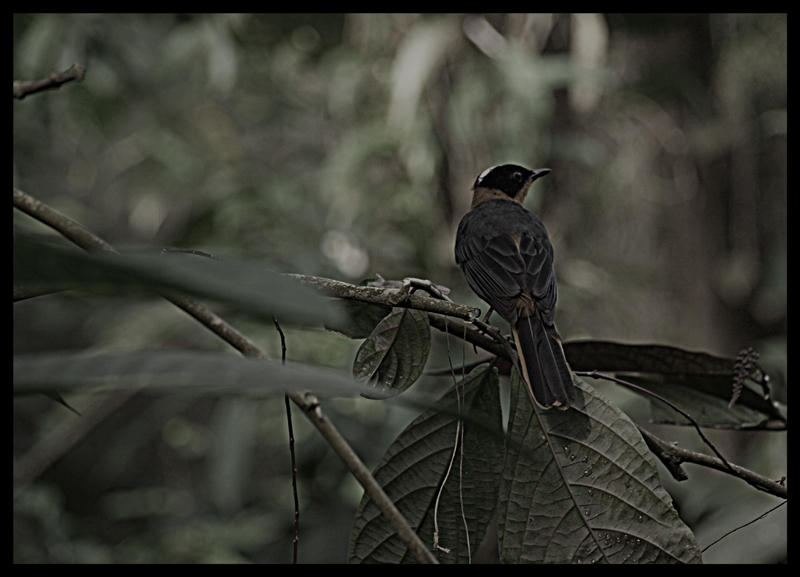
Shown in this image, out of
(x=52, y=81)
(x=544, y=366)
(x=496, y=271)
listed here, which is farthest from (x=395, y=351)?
(x=52, y=81)

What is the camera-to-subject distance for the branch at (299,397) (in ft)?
1.76

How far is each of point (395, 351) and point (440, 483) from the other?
6.2 inches

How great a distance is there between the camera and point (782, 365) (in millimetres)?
2652

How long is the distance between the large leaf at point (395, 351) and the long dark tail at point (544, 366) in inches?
4.9

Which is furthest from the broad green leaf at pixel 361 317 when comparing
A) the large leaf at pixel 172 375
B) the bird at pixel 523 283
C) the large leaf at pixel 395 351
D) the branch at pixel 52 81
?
the branch at pixel 52 81

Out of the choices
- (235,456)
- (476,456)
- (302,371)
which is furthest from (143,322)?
(302,371)

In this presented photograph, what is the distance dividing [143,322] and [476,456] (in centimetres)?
278

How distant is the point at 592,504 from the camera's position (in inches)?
26.3

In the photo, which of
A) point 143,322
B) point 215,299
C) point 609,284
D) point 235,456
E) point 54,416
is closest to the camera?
point 215,299

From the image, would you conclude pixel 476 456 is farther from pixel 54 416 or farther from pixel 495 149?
pixel 54 416

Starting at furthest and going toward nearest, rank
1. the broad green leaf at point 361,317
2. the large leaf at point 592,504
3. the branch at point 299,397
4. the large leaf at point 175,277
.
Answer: the broad green leaf at point 361,317 < the large leaf at point 592,504 < the branch at point 299,397 < the large leaf at point 175,277

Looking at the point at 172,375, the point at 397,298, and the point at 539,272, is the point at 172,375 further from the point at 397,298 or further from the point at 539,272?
the point at 539,272

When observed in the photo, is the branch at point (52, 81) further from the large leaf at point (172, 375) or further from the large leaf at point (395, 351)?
the large leaf at point (172, 375)
